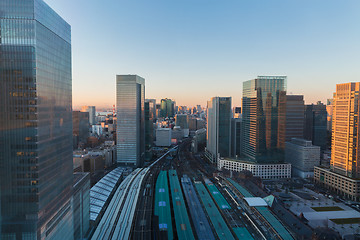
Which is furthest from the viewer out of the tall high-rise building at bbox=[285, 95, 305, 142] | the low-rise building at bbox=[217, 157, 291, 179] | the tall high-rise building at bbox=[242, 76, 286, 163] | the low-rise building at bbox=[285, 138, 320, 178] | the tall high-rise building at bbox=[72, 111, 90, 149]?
the tall high-rise building at bbox=[72, 111, 90, 149]

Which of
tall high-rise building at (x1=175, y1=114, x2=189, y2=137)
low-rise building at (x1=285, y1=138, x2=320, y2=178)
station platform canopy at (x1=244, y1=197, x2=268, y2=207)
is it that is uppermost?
tall high-rise building at (x1=175, y1=114, x2=189, y2=137)

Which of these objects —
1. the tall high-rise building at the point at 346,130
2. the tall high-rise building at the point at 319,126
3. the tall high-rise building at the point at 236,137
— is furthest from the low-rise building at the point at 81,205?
the tall high-rise building at the point at 319,126

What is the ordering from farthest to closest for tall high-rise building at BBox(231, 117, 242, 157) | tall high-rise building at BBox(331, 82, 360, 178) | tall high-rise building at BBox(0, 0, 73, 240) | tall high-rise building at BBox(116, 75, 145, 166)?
tall high-rise building at BBox(231, 117, 242, 157) < tall high-rise building at BBox(116, 75, 145, 166) < tall high-rise building at BBox(331, 82, 360, 178) < tall high-rise building at BBox(0, 0, 73, 240)

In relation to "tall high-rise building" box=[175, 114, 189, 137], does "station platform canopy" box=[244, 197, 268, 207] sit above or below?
below

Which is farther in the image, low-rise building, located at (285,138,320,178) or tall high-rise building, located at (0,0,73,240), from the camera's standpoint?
low-rise building, located at (285,138,320,178)

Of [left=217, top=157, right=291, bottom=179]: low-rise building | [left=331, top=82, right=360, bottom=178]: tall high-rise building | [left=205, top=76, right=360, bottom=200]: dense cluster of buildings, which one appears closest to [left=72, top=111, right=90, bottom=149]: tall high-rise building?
[left=205, top=76, right=360, bottom=200]: dense cluster of buildings

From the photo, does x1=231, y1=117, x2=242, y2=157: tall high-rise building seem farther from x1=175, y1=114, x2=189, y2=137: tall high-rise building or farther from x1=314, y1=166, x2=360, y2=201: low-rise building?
x1=175, y1=114, x2=189, y2=137: tall high-rise building

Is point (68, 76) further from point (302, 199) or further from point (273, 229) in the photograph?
point (302, 199)

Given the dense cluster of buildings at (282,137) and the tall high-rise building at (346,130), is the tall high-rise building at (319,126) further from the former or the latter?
the tall high-rise building at (346,130)
